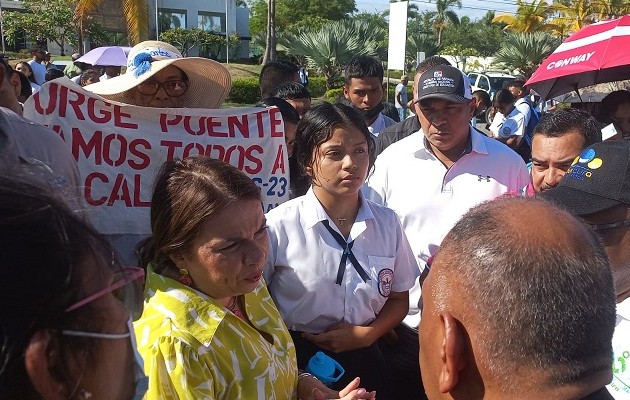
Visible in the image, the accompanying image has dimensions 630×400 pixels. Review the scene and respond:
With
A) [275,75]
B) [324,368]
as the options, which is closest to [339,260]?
[324,368]

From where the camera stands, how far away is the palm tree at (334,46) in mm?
24516

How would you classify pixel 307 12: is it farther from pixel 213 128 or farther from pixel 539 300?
pixel 539 300

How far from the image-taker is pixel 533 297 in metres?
1.08

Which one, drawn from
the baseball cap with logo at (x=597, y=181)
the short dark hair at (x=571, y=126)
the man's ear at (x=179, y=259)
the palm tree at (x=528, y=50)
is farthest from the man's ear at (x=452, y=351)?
the palm tree at (x=528, y=50)

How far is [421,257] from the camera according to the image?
310 cm

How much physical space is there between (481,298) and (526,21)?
131 feet

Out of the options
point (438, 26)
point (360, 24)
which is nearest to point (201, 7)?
point (360, 24)

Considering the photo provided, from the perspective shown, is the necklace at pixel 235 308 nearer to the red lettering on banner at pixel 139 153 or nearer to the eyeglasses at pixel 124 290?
the eyeglasses at pixel 124 290

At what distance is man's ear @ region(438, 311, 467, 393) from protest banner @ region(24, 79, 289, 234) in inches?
79.2

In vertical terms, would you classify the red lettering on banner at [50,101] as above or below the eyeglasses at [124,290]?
above

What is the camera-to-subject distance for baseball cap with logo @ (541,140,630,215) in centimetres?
190

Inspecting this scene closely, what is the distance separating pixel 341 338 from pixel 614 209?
1.15m

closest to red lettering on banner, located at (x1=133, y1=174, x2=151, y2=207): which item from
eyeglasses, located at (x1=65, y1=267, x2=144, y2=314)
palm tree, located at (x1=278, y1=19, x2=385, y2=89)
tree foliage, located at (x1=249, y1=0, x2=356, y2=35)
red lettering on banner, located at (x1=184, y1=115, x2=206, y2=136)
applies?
red lettering on banner, located at (x1=184, y1=115, x2=206, y2=136)

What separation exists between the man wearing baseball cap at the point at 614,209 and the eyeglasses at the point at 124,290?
127 centimetres
